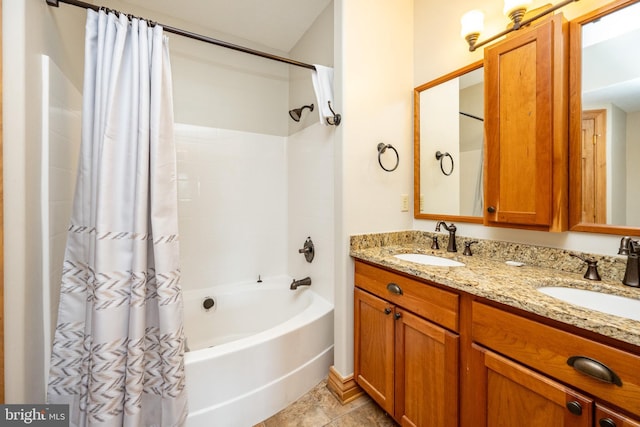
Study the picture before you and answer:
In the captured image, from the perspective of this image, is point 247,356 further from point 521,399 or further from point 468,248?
point 468,248

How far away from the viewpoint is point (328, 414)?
137cm

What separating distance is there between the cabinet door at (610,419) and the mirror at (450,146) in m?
0.91

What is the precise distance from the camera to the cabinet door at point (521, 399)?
0.67m

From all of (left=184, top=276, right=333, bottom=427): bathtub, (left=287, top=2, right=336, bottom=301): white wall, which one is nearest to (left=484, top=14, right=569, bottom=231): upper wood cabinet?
(left=287, top=2, right=336, bottom=301): white wall

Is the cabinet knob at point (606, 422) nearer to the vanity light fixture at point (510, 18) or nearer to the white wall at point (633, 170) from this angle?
the white wall at point (633, 170)

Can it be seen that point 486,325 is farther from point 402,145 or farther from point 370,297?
point 402,145

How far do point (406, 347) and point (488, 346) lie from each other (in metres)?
0.38

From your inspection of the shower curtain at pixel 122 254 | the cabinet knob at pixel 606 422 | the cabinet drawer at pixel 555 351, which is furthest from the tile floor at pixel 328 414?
the cabinet knob at pixel 606 422

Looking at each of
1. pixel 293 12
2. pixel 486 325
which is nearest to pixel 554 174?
pixel 486 325

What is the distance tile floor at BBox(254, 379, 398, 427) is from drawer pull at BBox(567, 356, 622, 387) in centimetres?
100

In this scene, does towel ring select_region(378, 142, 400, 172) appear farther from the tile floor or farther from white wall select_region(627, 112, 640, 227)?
the tile floor

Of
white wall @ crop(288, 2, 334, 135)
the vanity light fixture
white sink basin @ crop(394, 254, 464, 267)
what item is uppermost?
white wall @ crop(288, 2, 334, 135)

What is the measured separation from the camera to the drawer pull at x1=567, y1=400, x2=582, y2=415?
65 cm

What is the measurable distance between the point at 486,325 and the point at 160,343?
1.35m
